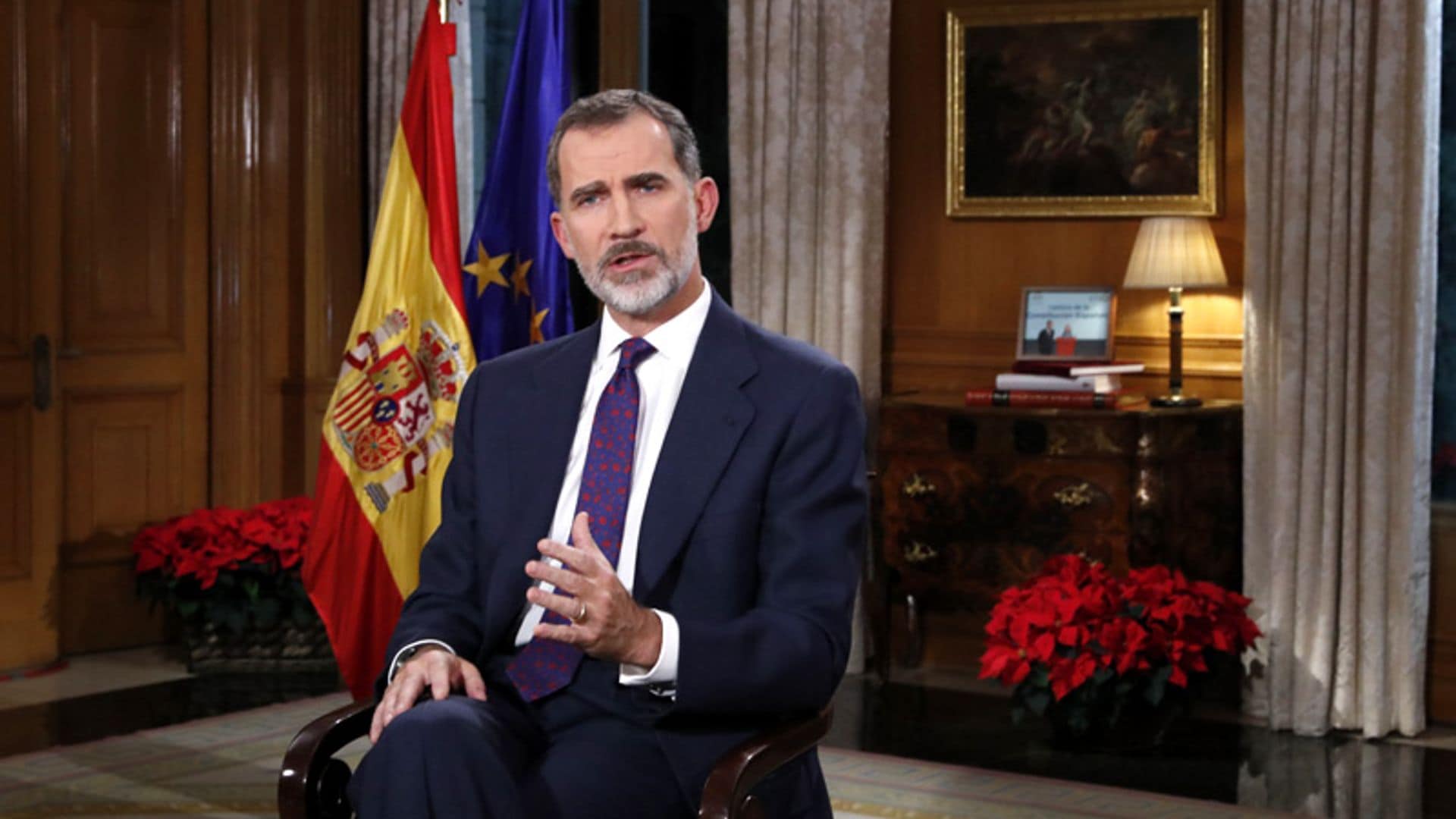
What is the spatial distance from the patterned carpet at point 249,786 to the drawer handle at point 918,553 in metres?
0.84

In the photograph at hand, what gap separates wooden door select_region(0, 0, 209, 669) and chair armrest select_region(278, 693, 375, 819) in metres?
4.41

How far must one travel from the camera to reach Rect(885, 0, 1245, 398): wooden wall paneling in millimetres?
6102

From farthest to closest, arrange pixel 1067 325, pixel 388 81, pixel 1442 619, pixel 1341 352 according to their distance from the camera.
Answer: pixel 388 81
pixel 1067 325
pixel 1442 619
pixel 1341 352

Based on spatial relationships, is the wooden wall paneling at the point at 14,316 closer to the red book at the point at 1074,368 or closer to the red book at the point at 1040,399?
the red book at the point at 1040,399

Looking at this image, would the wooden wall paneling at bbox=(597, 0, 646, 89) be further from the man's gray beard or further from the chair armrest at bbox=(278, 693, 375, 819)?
the chair armrest at bbox=(278, 693, 375, 819)

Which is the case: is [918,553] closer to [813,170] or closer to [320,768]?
[813,170]

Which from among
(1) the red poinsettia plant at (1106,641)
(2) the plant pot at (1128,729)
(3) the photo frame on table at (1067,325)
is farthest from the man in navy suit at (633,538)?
(3) the photo frame on table at (1067,325)

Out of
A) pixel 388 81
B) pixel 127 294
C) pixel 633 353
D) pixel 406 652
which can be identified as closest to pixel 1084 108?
pixel 388 81

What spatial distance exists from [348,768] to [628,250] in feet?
2.59

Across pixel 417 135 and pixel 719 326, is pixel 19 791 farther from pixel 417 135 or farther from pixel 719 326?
pixel 719 326

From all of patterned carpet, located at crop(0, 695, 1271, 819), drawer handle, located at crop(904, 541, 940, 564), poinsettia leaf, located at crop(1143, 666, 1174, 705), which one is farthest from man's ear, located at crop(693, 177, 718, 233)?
drawer handle, located at crop(904, 541, 940, 564)

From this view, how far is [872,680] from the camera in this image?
6.48 m

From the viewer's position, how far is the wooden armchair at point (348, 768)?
A: 235cm

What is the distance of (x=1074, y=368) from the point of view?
607 cm
